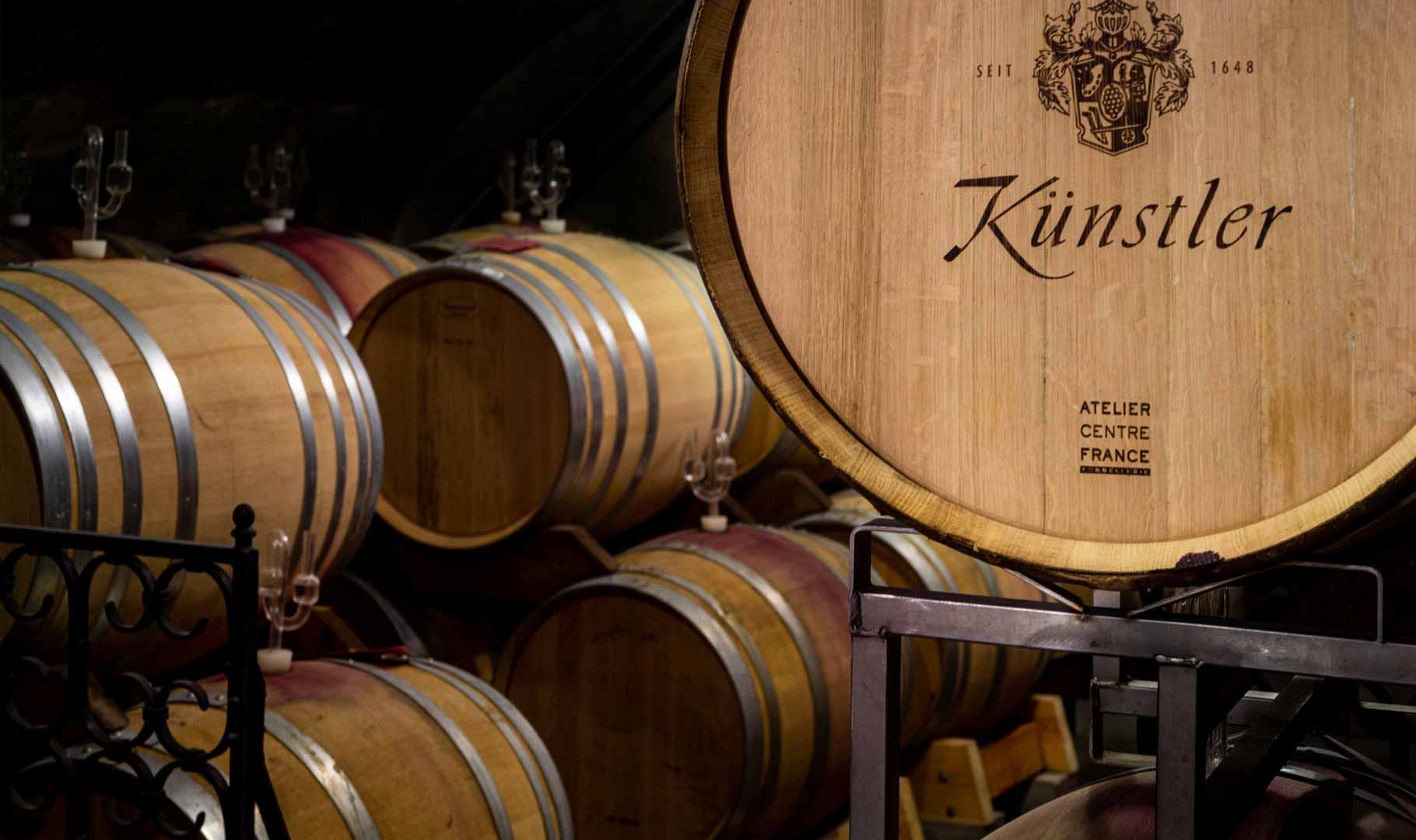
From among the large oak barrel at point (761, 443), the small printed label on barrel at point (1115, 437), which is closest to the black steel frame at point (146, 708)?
the small printed label on barrel at point (1115, 437)

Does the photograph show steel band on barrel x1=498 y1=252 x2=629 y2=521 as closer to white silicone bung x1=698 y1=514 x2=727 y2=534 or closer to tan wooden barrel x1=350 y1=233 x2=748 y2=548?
tan wooden barrel x1=350 y1=233 x2=748 y2=548

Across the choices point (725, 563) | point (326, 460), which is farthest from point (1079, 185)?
point (725, 563)

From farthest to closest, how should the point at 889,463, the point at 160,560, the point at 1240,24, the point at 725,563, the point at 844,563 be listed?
the point at 844,563, the point at 725,563, the point at 160,560, the point at 889,463, the point at 1240,24

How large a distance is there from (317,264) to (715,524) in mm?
1503

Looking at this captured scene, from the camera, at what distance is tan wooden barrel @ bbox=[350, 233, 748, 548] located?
148 inches

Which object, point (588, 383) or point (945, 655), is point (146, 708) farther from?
point (945, 655)

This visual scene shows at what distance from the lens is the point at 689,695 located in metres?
3.50

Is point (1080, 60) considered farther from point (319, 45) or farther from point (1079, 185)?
point (319, 45)

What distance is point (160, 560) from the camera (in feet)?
9.40

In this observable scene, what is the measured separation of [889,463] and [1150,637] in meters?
0.26

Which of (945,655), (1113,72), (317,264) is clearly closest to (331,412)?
(317,264)

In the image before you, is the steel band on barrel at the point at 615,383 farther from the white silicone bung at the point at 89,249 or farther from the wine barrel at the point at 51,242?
the wine barrel at the point at 51,242

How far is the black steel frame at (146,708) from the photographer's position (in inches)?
76.1

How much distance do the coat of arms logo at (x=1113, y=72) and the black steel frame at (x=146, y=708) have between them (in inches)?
49.1
